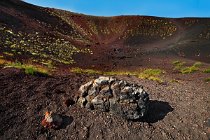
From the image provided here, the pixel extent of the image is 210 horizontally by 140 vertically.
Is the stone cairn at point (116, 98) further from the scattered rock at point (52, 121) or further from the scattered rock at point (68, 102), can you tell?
the scattered rock at point (52, 121)

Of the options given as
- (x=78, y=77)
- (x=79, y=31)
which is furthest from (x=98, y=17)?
(x=78, y=77)

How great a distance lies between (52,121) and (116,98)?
127 inches

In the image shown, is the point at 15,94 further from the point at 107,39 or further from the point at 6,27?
the point at 107,39

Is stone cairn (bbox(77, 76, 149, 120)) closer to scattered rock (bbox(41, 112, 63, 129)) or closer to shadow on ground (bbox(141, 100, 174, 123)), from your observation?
shadow on ground (bbox(141, 100, 174, 123))

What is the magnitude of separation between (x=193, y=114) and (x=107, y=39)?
5327 centimetres

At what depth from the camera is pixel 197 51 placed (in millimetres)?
53969

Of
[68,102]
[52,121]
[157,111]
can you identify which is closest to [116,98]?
[157,111]

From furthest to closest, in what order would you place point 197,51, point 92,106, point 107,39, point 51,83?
point 107,39
point 197,51
point 51,83
point 92,106

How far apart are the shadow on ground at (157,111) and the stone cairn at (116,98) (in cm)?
51

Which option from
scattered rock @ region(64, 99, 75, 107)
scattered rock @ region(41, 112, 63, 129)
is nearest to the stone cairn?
scattered rock @ region(64, 99, 75, 107)

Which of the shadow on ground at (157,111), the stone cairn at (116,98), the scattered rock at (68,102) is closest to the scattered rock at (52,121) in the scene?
the scattered rock at (68,102)

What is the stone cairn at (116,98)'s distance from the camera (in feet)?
46.9

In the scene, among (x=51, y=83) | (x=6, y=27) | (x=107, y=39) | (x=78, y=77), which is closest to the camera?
(x=51, y=83)

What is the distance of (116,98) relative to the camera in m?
14.6
